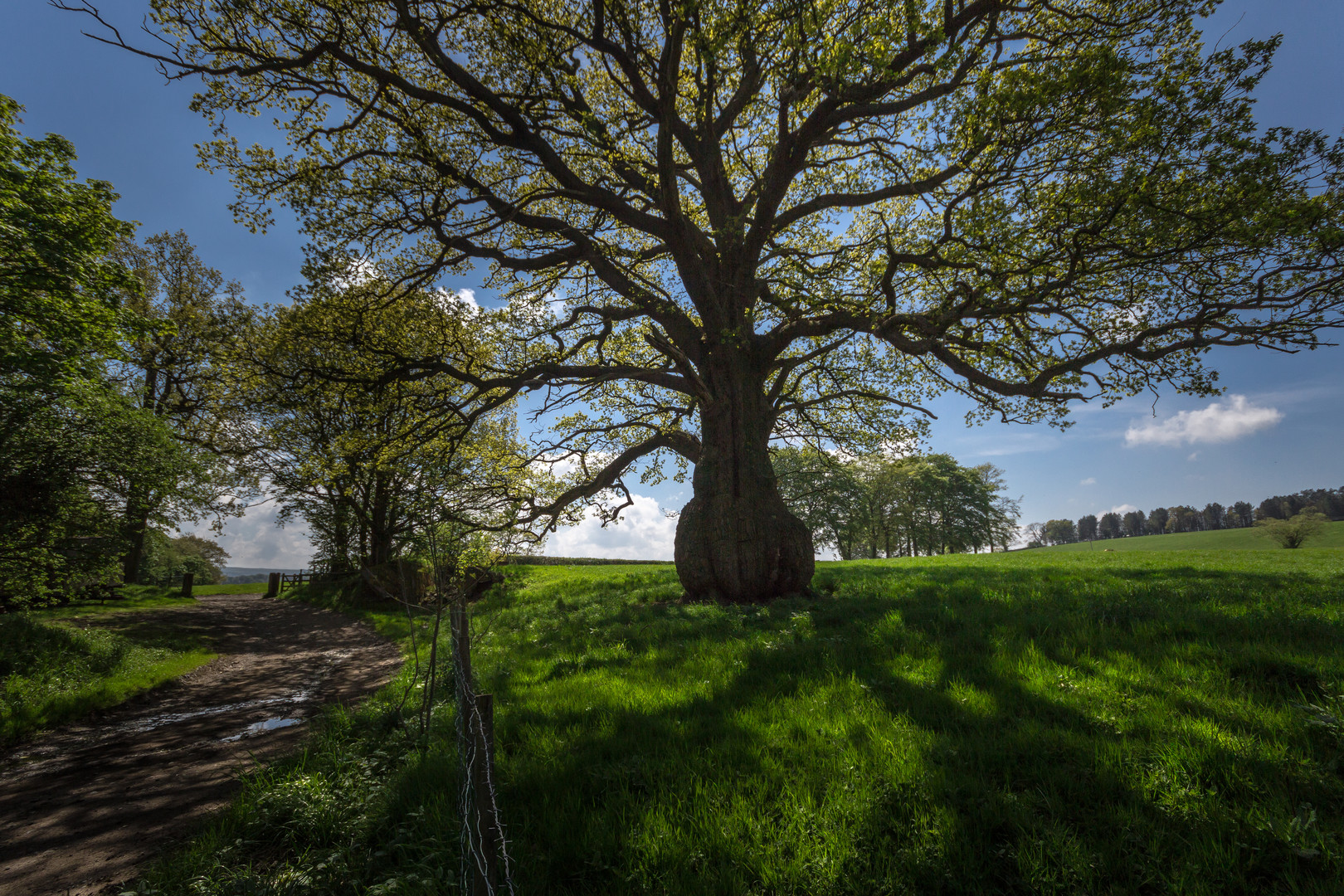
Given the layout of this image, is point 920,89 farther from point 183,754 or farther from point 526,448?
point 183,754

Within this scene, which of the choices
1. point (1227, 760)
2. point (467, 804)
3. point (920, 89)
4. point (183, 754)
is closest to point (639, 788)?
point (467, 804)

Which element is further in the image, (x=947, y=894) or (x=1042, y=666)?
(x=1042, y=666)

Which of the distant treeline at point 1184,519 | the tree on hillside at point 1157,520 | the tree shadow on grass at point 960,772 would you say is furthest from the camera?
the tree on hillside at point 1157,520

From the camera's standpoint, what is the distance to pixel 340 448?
12.2 m

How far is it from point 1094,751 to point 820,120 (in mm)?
11268

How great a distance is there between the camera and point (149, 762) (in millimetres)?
6543

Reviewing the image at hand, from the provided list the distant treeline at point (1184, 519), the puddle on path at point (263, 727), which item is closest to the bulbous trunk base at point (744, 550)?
the puddle on path at point (263, 727)

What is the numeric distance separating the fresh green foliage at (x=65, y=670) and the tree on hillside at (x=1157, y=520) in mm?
175029

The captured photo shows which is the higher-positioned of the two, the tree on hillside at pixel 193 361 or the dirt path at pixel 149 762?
the tree on hillside at pixel 193 361

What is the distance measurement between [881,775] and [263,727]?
917 centimetres

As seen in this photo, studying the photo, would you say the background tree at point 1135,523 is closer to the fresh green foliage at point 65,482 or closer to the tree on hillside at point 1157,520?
the tree on hillside at point 1157,520

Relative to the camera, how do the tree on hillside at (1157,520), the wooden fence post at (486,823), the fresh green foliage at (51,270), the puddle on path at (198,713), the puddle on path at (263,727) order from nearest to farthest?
the wooden fence post at (486,823) < the puddle on path at (263,727) < the puddle on path at (198,713) < the fresh green foliage at (51,270) < the tree on hillside at (1157,520)

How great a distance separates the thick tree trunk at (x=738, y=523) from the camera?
11.7 meters

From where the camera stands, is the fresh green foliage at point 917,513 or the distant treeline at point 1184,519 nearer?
the fresh green foliage at point 917,513
